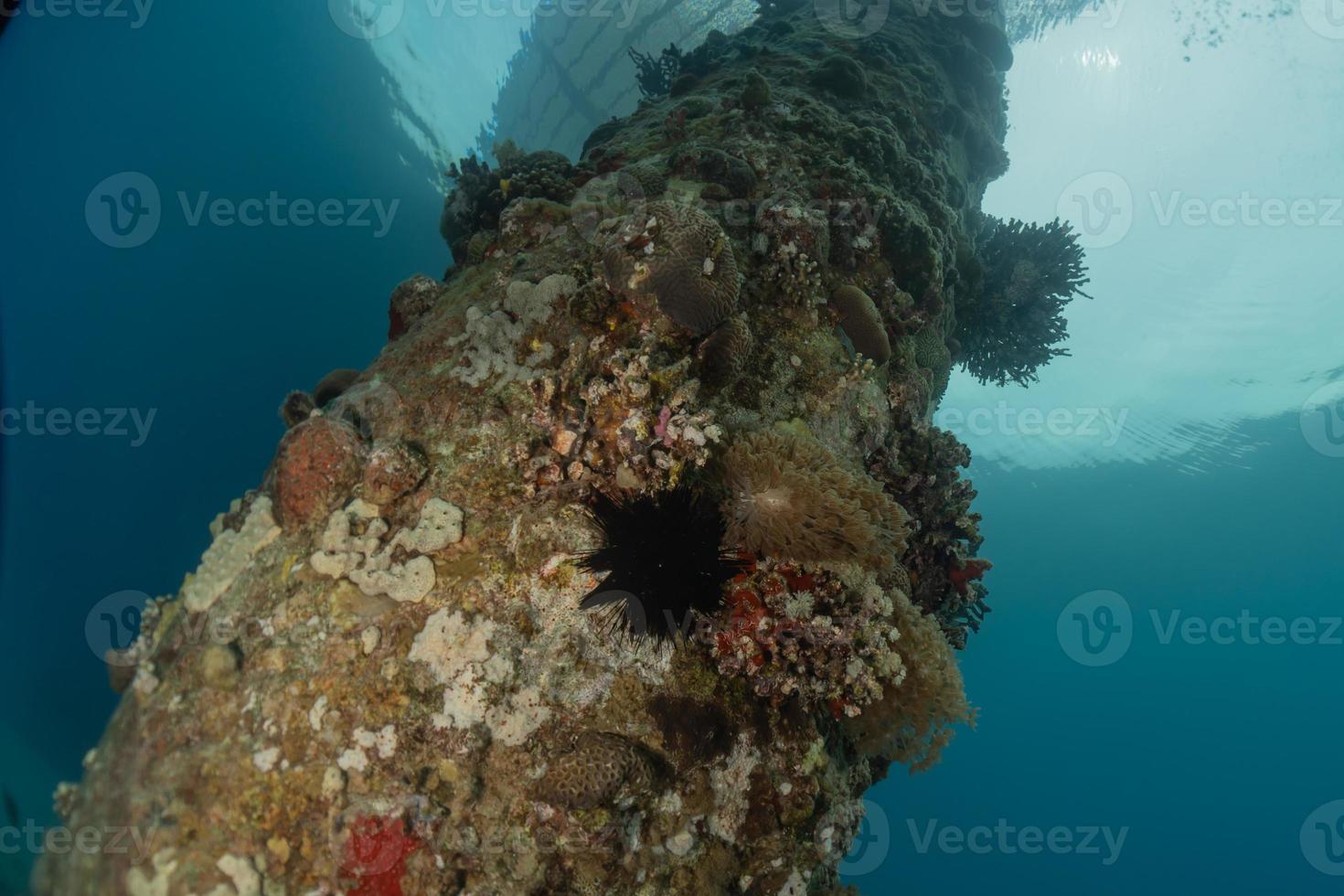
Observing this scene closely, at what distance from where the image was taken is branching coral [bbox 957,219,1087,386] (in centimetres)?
882

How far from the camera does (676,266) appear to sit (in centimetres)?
400

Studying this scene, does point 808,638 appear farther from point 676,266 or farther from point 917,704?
point 676,266

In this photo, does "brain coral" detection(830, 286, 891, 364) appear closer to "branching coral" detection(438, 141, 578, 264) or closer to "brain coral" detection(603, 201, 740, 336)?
"brain coral" detection(603, 201, 740, 336)

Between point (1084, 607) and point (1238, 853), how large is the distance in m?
21.3

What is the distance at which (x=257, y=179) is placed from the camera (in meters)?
17.0

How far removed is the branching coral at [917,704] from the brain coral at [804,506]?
0.57 m

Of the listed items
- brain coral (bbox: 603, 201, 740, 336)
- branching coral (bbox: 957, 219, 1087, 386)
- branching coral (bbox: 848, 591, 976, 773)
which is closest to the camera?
branching coral (bbox: 848, 591, 976, 773)

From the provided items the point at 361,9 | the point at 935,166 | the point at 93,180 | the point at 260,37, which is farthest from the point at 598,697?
the point at 361,9

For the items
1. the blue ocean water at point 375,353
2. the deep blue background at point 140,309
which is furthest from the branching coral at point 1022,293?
the deep blue background at point 140,309

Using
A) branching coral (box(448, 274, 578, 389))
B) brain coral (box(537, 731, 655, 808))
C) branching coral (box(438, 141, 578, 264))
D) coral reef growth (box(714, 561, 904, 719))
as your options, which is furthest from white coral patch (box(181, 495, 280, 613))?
branching coral (box(438, 141, 578, 264))

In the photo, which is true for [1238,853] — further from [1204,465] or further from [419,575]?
[419,575]

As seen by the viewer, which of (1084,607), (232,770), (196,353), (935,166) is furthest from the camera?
(1084,607)

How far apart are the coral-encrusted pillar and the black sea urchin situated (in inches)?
0.8

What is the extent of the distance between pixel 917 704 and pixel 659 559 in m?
2.17
